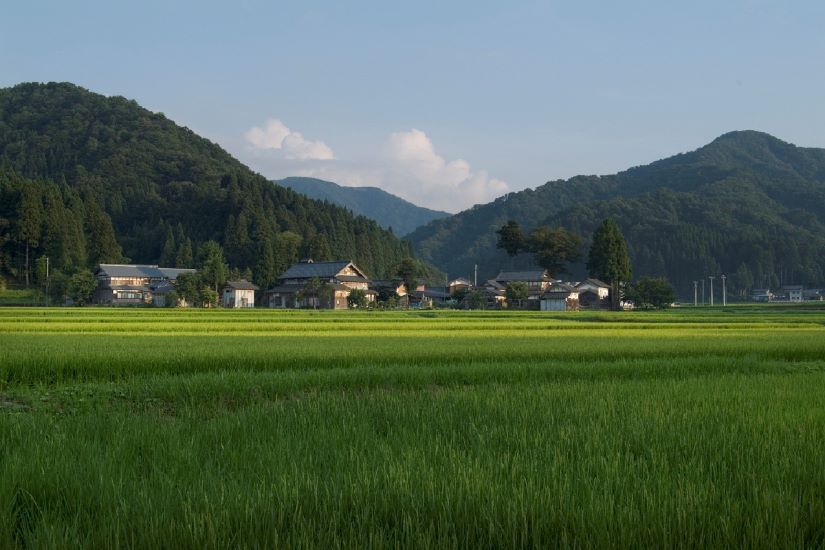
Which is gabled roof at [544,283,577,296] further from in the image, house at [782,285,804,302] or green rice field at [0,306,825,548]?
green rice field at [0,306,825,548]

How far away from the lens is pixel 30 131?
132375 millimetres

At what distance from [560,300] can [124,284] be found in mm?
48943

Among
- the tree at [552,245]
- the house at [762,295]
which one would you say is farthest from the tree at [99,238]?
the house at [762,295]

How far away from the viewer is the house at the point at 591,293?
80.6 meters

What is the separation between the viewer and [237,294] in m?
73.9

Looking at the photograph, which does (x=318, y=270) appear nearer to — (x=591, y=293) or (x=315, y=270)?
(x=315, y=270)

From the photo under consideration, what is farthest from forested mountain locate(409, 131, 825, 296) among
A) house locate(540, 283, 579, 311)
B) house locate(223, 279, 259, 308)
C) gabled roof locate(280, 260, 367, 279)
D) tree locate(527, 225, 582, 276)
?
house locate(223, 279, 259, 308)

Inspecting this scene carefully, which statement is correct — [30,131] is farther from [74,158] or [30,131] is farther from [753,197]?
[753,197]

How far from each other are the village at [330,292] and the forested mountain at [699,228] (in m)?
37.7

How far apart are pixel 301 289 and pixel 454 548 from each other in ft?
244

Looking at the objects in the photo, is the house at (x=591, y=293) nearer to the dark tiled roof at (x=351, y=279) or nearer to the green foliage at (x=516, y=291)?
the green foliage at (x=516, y=291)

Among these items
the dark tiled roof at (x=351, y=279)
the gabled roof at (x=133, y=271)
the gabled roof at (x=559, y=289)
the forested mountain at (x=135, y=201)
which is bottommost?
the gabled roof at (x=559, y=289)

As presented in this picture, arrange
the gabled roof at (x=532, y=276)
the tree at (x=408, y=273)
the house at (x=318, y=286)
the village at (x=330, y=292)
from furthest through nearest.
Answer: the gabled roof at (x=532, y=276)
the tree at (x=408, y=273)
the house at (x=318, y=286)
the village at (x=330, y=292)

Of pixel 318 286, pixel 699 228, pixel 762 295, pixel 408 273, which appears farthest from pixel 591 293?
pixel 699 228
